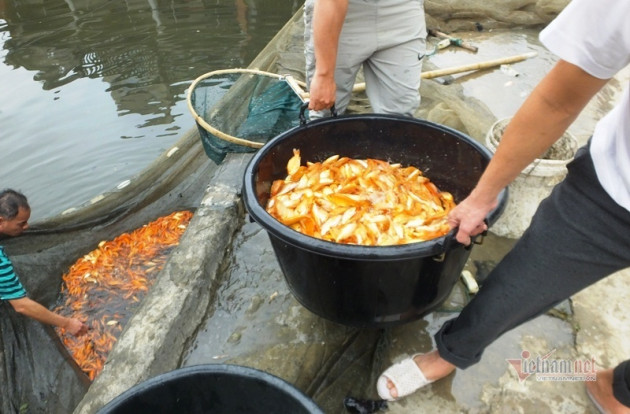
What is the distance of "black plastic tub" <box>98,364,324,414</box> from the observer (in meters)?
1.52

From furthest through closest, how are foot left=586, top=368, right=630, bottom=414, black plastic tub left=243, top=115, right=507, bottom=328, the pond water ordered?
1. the pond water
2. foot left=586, top=368, right=630, bottom=414
3. black plastic tub left=243, top=115, right=507, bottom=328

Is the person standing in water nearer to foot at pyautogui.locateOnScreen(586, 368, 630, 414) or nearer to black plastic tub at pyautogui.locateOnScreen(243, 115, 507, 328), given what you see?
black plastic tub at pyautogui.locateOnScreen(243, 115, 507, 328)

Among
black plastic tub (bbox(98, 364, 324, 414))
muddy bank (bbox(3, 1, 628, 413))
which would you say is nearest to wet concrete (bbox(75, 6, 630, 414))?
muddy bank (bbox(3, 1, 628, 413))

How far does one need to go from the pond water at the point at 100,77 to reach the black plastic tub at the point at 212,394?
19.8 feet

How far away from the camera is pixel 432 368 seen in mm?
2271

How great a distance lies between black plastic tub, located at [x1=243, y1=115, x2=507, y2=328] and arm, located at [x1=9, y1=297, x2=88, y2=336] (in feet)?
8.24

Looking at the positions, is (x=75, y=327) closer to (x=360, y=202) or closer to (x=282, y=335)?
(x=282, y=335)

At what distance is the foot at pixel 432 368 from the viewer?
227 cm

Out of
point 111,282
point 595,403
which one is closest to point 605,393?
point 595,403

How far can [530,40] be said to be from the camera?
7500 mm

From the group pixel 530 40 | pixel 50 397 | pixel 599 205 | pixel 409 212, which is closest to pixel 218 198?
pixel 409 212

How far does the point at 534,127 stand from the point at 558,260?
1.97 ft

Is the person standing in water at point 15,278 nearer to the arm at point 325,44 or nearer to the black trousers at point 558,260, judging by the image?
the arm at point 325,44

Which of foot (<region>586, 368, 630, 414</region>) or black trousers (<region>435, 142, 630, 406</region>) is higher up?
black trousers (<region>435, 142, 630, 406</region>)
